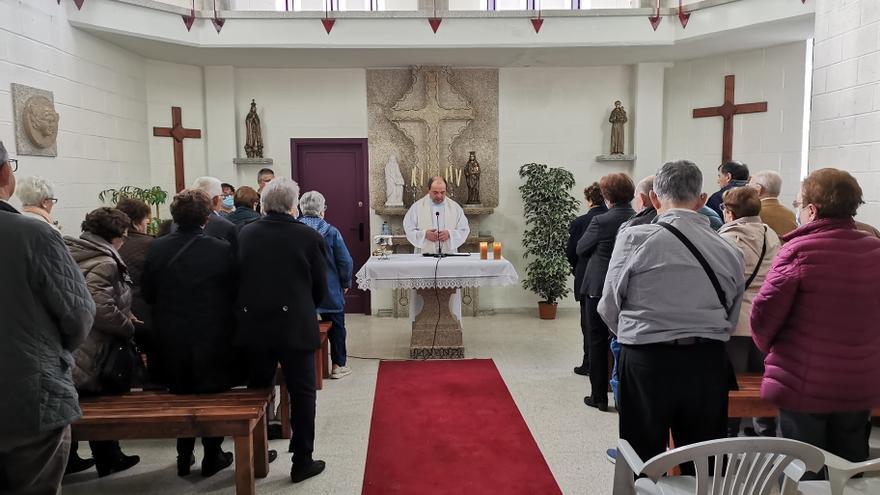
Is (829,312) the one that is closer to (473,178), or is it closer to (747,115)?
(473,178)

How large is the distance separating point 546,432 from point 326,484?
1.50 meters

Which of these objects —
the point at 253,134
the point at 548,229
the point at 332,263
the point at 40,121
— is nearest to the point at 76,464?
the point at 332,263

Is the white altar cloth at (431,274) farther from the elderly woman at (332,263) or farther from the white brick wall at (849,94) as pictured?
the white brick wall at (849,94)

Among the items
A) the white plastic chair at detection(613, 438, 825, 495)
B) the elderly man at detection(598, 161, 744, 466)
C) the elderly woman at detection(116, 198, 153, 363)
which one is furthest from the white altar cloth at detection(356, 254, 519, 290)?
the white plastic chair at detection(613, 438, 825, 495)

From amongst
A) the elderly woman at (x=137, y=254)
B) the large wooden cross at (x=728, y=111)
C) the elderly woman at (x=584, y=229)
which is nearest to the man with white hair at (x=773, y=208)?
the elderly woman at (x=584, y=229)

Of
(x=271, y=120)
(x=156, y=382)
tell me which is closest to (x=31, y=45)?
(x=271, y=120)

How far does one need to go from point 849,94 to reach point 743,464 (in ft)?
13.4

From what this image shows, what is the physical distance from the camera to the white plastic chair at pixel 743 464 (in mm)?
1695

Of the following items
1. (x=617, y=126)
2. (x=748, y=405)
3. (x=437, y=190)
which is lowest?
(x=748, y=405)

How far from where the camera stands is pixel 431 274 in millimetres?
5250

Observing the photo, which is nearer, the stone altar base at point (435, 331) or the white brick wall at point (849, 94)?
the white brick wall at point (849, 94)

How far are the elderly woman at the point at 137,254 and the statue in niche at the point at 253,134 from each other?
13.5 feet

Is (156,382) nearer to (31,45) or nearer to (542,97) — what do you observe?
(31,45)

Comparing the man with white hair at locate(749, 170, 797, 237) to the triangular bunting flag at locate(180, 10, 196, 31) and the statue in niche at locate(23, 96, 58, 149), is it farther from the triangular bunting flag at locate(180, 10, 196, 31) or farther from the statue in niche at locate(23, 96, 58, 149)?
the triangular bunting flag at locate(180, 10, 196, 31)
